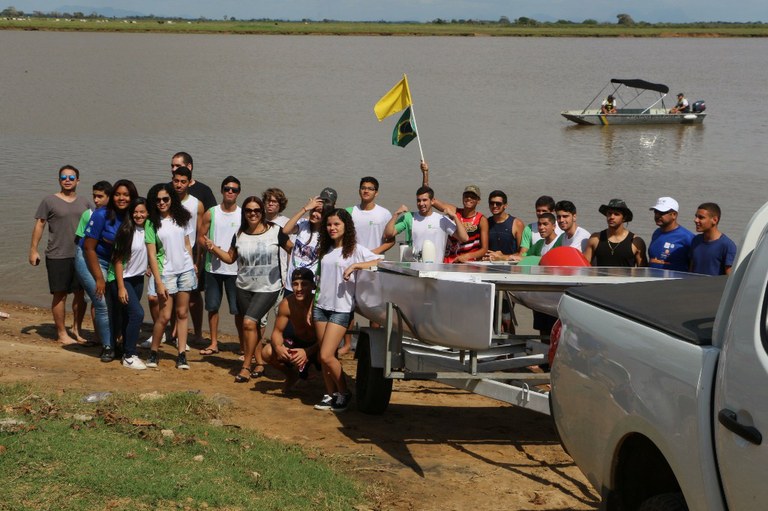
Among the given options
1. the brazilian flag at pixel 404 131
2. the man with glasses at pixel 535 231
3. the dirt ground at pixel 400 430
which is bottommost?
the dirt ground at pixel 400 430

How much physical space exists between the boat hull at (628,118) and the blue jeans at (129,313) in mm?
32602

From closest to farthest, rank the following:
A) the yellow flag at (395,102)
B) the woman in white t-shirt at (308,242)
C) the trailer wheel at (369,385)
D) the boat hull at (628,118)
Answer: the trailer wheel at (369,385) < the woman in white t-shirt at (308,242) < the yellow flag at (395,102) < the boat hull at (628,118)

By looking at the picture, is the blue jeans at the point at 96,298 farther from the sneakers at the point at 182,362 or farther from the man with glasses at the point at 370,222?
the man with glasses at the point at 370,222

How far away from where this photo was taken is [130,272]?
33.2 ft

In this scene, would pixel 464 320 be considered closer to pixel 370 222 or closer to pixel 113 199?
pixel 370 222

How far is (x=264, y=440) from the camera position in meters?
7.69

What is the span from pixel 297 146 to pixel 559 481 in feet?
82.1

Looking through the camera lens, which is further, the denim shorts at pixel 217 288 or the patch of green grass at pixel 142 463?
the denim shorts at pixel 217 288

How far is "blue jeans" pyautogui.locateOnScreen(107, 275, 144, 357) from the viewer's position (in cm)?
1009

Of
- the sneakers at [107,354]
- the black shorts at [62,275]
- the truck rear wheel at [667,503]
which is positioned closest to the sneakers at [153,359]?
the sneakers at [107,354]

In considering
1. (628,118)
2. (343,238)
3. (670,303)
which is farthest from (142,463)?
(628,118)

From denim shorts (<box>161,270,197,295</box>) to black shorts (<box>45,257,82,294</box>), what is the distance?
4.44 feet

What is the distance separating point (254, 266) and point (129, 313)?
123 centimetres

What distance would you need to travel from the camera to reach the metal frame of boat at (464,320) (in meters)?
7.12
